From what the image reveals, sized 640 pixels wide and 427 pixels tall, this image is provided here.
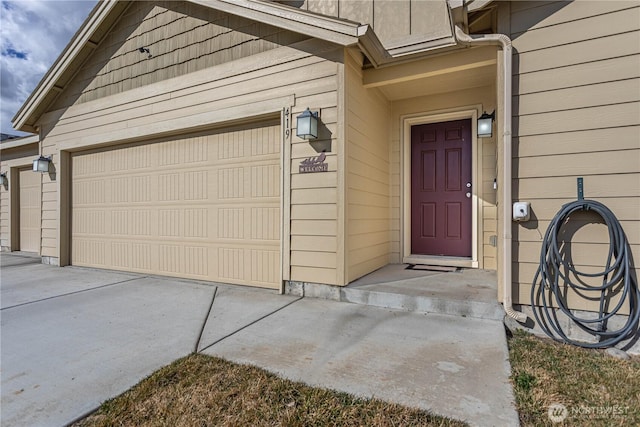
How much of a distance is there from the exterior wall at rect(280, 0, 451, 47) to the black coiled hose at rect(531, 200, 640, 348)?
84.0 inches

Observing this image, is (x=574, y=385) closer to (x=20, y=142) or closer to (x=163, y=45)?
(x=163, y=45)

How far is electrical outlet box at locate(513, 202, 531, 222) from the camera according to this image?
2.53m

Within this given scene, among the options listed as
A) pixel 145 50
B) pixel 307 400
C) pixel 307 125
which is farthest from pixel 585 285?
pixel 145 50

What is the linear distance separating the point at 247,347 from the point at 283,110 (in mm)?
2483

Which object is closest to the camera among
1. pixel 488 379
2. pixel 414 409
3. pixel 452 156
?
pixel 414 409

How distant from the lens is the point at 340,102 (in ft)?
10.6

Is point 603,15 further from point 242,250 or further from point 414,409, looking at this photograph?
point 242,250

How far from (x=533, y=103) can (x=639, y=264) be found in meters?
1.42

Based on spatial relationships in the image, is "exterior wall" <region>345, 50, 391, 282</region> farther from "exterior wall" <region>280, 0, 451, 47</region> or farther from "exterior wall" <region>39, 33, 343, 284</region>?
"exterior wall" <region>280, 0, 451, 47</region>

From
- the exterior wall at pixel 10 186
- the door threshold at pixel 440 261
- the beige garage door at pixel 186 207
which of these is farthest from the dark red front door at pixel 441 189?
the exterior wall at pixel 10 186

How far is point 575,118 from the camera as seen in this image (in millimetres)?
2439

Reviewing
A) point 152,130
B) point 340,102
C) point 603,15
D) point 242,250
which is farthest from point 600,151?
point 152,130

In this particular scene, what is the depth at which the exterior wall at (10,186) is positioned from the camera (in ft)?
22.9

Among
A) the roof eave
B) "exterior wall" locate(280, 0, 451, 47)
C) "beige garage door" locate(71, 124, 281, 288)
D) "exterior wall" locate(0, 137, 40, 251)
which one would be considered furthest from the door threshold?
"exterior wall" locate(0, 137, 40, 251)
